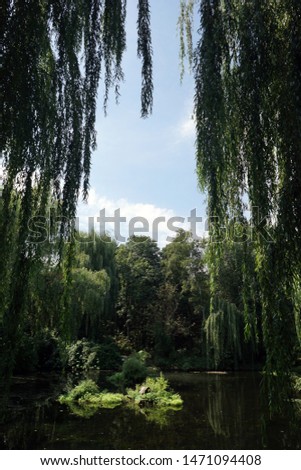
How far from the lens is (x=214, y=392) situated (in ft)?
36.3

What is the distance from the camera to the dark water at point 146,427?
5.67m

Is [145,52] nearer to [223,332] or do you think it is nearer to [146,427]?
[146,427]

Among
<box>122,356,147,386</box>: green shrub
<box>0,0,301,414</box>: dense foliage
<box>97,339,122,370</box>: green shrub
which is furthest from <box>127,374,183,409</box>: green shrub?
<box>0,0,301,414</box>: dense foliage

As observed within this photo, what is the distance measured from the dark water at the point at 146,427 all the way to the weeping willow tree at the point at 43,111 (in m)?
3.52

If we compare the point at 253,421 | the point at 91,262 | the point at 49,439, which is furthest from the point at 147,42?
the point at 91,262

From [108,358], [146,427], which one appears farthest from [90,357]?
[146,427]

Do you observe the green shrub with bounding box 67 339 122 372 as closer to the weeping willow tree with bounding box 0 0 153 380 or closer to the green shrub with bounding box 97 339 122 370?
the green shrub with bounding box 97 339 122 370

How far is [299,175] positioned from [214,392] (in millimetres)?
10184

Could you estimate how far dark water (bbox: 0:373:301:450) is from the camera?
18.6 feet

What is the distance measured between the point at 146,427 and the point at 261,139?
5987mm

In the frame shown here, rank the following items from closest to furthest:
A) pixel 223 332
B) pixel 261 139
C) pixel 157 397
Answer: pixel 261 139, pixel 157 397, pixel 223 332

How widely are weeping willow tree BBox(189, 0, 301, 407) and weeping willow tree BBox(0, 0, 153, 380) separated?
698 millimetres

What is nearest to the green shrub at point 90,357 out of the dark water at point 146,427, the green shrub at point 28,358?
the green shrub at point 28,358

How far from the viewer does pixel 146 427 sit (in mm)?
6777
